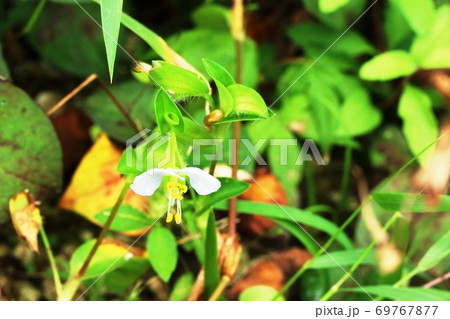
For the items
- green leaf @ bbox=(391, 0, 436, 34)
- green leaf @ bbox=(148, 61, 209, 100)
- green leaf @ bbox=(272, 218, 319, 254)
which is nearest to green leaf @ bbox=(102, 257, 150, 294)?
green leaf @ bbox=(272, 218, 319, 254)

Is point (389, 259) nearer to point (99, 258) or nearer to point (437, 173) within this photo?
point (437, 173)

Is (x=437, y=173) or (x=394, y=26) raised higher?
(x=394, y=26)

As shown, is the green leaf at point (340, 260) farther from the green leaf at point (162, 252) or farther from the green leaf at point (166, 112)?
the green leaf at point (166, 112)

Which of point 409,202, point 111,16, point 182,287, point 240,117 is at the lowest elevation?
point 182,287

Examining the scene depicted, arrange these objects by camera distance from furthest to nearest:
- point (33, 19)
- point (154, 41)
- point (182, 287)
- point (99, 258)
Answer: point (33, 19)
point (182, 287)
point (99, 258)
point (154, 41)

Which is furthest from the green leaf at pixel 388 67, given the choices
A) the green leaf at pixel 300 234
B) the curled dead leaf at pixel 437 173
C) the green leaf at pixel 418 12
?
the green leaf at pixel 300 234

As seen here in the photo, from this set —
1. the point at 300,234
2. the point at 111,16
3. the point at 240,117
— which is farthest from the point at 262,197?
the point at 111,16
